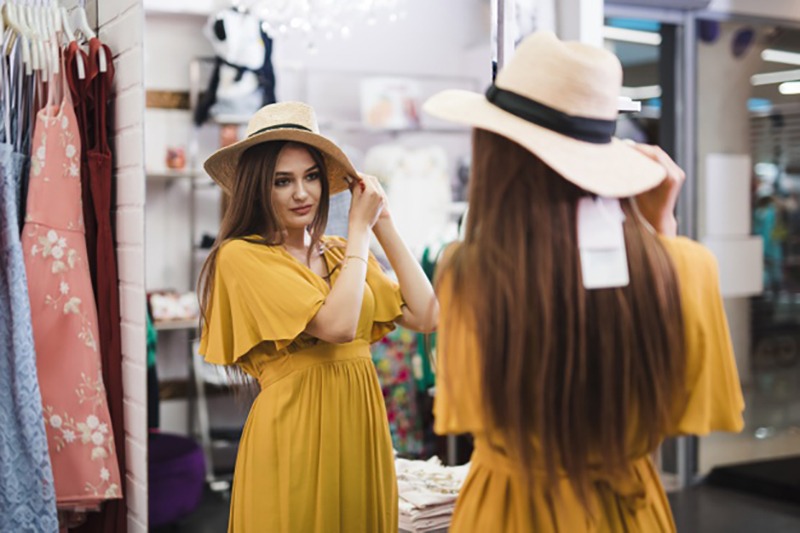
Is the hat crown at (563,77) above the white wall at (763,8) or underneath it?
underneath

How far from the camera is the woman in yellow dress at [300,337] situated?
82.8 inches

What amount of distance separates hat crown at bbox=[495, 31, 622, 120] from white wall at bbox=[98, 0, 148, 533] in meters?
1.50

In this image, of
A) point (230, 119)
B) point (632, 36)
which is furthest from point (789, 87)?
point (230, 119)

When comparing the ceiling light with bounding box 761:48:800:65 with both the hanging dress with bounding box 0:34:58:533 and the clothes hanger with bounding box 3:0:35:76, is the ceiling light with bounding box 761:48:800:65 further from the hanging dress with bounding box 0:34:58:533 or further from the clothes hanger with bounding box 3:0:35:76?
the hanging dress with bounding box 0:34:58:533

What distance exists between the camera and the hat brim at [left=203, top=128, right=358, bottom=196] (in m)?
2.13

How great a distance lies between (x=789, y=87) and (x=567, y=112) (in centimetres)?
408

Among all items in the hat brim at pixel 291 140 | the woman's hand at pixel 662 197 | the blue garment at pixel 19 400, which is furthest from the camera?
the blue garment at pixel 19 400

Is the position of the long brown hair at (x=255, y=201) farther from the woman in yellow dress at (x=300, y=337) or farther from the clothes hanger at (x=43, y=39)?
the clothes hanger at (x=43, y=39)

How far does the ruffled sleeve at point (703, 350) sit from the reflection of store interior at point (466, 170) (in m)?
3.28

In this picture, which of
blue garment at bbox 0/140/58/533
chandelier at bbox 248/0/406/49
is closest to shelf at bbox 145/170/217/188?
chandelier at bbox 248/0/406/49

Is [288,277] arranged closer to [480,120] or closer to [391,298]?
[391,298]

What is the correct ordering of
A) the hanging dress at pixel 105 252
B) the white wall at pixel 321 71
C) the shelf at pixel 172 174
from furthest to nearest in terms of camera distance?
1. the white wall at pixel 321 71
2. the shelf at pixel 172 174
3. the hanging dress at pixel 105 252

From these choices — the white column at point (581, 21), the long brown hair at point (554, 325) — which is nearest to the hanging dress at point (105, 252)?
the white column at point (581, 21)

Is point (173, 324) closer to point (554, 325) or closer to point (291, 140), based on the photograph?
point (291, 140)
